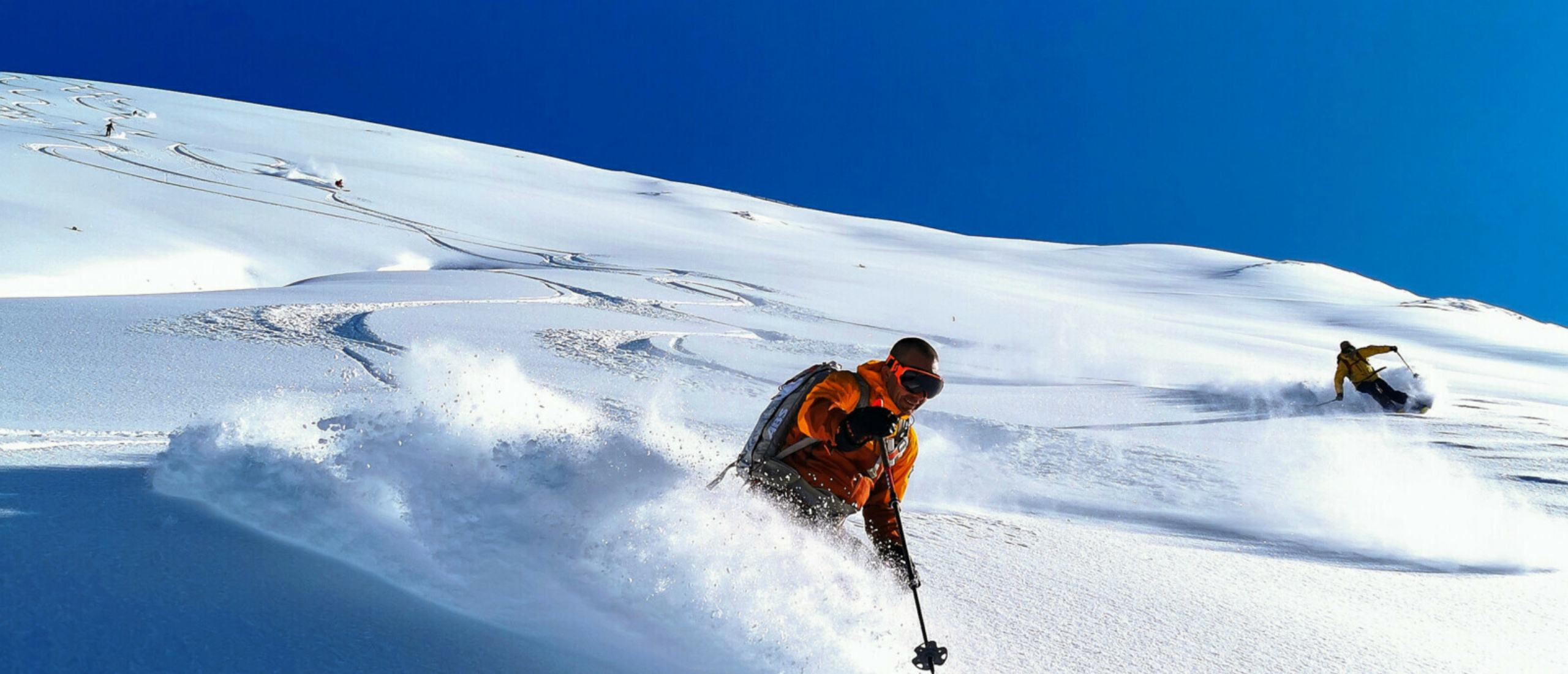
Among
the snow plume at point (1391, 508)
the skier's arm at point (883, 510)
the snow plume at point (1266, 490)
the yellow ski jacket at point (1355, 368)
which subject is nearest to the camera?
the skier's arm at point (883, 510)

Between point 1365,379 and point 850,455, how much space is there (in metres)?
10.0

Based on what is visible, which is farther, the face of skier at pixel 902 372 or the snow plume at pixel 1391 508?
the snow plume at pixel 1391 508

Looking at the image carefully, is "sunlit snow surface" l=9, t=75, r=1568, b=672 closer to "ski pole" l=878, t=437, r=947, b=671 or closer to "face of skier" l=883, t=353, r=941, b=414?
Answer: "ski pole" l=878, t=437, r=947, b=671

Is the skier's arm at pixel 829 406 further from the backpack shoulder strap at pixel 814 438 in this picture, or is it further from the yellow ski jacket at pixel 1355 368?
the yellow ski jacket at pixel 1355 368

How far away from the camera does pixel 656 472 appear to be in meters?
3.28

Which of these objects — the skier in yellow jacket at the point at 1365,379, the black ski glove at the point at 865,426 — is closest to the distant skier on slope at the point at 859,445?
the black ski glove at the point at 865,426

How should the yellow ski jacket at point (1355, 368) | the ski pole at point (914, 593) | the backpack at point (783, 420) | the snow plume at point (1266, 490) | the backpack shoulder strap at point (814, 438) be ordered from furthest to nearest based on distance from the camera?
the yellow ski jacket at point (1355, 368) → the snow plume at point (1266, 490) → the backpack at point (783, 420) → the backpack shoulder strap at point (814, 438) → the ski pole at point (914, 593)

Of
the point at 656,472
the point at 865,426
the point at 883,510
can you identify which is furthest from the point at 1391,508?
the point at 656,472

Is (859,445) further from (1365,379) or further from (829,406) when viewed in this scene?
(1365,379)

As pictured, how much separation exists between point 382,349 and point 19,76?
172 feet

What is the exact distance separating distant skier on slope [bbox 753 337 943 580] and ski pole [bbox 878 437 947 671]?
0.10 ft

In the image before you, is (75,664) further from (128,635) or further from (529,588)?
(529,588)

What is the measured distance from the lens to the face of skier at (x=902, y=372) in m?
3.03

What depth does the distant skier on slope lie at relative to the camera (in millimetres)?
2967
